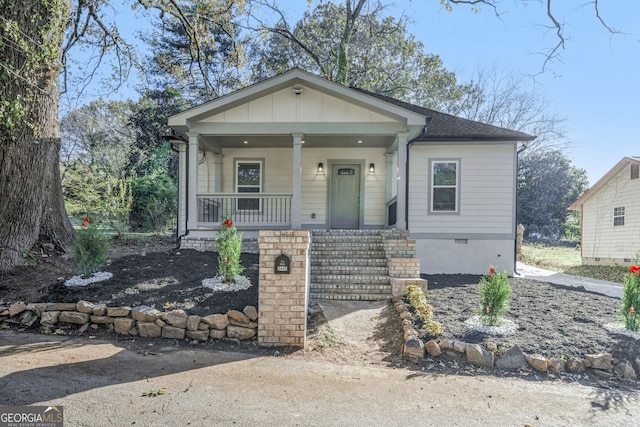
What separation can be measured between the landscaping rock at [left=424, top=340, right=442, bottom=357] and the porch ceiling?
20.0 feet

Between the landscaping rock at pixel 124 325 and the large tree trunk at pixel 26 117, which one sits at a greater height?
the large tree trunk at pixel 26 117

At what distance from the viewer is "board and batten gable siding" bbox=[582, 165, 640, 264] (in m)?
12.3

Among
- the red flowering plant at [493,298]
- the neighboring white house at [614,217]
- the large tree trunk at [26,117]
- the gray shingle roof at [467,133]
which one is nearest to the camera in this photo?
the red flowering plant at [493,298]

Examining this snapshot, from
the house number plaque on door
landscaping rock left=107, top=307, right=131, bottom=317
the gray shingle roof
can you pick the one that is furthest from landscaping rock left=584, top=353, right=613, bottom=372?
the gray shingle roof

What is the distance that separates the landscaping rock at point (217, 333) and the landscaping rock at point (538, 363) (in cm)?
344

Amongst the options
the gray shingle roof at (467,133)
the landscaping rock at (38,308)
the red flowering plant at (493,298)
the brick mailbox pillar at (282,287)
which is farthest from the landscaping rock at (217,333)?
the gray shingle roof at (467,133)

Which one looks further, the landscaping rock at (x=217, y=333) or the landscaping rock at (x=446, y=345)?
the landscaping rock at (x=217, y=333)

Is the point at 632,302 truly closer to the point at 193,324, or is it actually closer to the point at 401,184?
the point at 401,184

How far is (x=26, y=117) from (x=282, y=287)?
6.06m

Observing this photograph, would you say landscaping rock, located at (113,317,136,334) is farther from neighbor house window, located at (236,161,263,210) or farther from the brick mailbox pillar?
neighbor house window, located at (236,161,263,210)

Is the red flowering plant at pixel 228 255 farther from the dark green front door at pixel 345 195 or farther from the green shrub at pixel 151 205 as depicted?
the green shrub at pixel 151 205

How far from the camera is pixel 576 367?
11.9 ft

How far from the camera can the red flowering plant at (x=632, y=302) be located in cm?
434

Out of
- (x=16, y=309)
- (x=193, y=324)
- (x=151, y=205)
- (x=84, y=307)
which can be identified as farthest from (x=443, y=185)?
(x=151, y=205)
